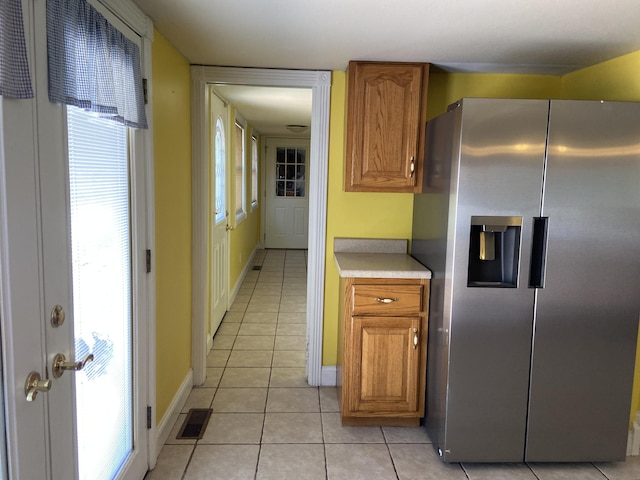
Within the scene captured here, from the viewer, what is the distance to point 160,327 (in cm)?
246

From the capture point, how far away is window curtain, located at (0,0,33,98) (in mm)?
1068

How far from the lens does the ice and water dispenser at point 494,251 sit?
7.39ft

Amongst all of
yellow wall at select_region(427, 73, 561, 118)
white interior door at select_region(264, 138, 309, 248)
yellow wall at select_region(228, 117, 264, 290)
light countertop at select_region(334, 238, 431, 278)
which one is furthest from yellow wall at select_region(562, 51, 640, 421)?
white interior door at select_region(264, 138, 309, 248)

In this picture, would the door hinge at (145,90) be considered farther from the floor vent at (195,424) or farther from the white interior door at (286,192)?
the white interior door at (286,192)

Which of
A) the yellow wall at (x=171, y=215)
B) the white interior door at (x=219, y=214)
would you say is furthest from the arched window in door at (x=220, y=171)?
the yellow wall at (x=171, y=215)

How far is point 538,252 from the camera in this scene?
230cm

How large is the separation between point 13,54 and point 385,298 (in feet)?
6.61

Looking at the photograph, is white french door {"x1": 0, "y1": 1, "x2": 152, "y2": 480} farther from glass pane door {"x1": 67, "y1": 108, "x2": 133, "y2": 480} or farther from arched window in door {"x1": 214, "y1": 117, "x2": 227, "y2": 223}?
arched window in door {"x1": 214, "y1": 117, "x2": 227, "y2": 223}

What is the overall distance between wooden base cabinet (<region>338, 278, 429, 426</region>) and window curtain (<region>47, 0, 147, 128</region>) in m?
1.45

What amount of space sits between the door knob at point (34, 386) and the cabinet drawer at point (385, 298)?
1639 millimetres

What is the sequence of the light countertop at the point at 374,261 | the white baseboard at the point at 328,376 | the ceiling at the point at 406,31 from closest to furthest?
1. the ceiling at the point at 406,31
2. the light countertop at the point at 374,261
3. the white baseboard at the point at 328,376

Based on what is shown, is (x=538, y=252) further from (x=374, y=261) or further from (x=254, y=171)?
(x=254, y=171)

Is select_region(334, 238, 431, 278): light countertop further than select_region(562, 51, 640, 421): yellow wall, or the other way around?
select_region(334, 238, 431, 278): light countertop

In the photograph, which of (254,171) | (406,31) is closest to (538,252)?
(406,31)
